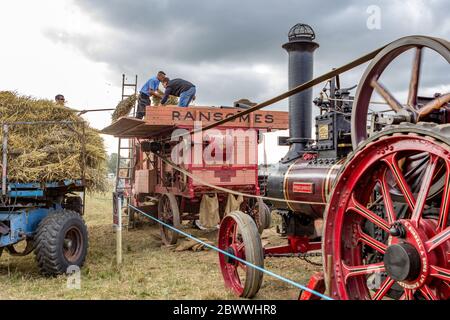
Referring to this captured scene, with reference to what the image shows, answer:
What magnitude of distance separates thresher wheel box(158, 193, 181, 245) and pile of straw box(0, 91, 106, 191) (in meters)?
1.73

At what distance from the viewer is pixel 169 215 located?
8195 millimetres

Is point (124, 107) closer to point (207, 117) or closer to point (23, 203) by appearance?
point (207, 117)

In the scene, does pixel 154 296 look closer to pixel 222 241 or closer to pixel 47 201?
pixel 222 241

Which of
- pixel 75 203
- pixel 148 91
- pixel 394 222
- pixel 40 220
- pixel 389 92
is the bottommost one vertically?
pixel 40 220

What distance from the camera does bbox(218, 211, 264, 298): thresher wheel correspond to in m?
4.18

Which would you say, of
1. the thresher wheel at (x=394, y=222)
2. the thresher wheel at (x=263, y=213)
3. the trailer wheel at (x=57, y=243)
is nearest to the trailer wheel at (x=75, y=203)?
the trailer wheel at (x=57, y=243)

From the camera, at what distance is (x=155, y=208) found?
9.38m

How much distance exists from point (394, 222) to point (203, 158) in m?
5.44

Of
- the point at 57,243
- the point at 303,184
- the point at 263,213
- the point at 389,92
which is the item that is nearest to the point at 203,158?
the point at 263,213

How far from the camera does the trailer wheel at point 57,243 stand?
5.04m

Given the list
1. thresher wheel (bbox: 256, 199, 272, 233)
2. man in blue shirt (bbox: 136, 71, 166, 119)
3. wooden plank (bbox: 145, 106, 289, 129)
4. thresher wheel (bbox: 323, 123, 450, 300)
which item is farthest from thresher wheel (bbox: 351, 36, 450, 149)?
man in blue shirt (bbox: 136, 71, 166, 119)

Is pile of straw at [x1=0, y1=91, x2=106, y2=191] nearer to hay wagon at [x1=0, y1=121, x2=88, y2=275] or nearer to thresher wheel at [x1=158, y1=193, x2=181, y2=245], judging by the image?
hay wagon at [x1=0, y1=121, x2=88, y2=275]

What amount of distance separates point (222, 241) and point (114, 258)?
2.24m

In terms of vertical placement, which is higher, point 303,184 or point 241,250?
point 303,184
